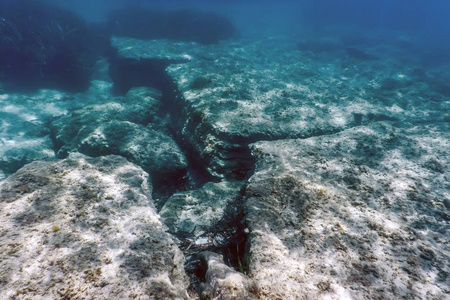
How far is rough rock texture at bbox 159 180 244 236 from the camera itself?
300cm

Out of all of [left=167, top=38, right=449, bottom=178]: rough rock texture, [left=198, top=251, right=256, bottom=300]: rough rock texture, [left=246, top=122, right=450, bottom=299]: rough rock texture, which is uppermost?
[left=198, top=251, right=256, bottom=300]: rough rock texture

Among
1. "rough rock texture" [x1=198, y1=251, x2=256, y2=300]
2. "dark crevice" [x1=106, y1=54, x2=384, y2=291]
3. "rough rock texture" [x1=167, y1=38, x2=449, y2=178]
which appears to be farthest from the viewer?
"rough rock texture" [x1=167, y1=38, x2=449, y2=178]

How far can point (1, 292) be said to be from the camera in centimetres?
146

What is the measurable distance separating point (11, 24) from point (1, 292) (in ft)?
44.5

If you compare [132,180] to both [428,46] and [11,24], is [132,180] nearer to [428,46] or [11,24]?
[11,24]

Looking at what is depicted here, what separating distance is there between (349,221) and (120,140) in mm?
4602

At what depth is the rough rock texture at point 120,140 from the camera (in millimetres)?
4586

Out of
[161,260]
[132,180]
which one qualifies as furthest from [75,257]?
[132,180]

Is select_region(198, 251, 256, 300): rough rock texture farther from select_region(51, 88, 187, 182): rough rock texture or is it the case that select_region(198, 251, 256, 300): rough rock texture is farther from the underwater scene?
select_region(51, 88, 187, 182): rough rock texture

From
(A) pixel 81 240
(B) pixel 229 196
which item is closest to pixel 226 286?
(A) pixel 81 240

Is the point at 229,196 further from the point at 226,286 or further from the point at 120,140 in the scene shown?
the point at 120,140

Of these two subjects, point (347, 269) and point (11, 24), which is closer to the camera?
point (347, 269)

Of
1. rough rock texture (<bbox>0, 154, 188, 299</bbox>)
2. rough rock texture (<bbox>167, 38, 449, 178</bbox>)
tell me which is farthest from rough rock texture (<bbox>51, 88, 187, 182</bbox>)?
rough rock texture (<bbox>0, 154, 188, 299</bbox>)

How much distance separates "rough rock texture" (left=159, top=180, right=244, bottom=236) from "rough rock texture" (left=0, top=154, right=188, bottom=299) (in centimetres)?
64
